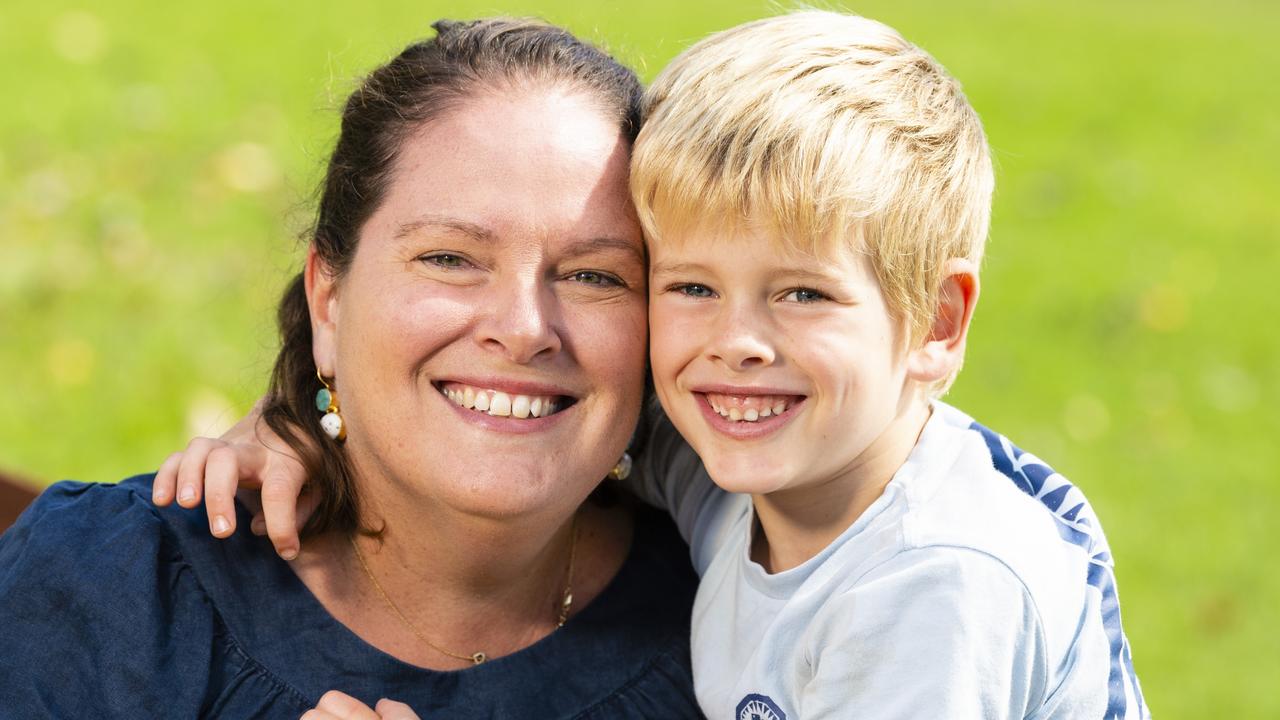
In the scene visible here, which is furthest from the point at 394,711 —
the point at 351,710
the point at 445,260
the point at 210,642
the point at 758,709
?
the point at 445,260

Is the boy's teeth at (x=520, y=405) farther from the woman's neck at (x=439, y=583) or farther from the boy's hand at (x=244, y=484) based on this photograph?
the boy's hand at (x=244, y=484)

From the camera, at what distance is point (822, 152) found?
7.13ft

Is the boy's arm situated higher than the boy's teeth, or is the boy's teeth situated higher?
the boy's teeth

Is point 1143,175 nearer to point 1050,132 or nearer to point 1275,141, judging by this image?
point 1050,132

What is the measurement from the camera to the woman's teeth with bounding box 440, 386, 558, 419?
2281mm

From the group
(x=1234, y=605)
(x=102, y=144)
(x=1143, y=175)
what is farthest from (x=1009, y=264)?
(x=102, y=144)

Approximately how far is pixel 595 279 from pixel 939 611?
74cm

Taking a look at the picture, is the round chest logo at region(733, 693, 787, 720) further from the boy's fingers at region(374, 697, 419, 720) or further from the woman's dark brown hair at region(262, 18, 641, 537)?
the woman's dark brown hair at region(262, 18, 641, 537)

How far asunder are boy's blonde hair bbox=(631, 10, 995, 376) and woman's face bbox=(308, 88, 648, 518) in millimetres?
111

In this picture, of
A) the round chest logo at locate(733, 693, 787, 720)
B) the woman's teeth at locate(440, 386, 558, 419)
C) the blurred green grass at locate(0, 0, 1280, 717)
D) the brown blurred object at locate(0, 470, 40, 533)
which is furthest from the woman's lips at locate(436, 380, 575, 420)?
the brown blurred object at locate(0, 470, 40, 533)

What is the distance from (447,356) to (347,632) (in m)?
0.49

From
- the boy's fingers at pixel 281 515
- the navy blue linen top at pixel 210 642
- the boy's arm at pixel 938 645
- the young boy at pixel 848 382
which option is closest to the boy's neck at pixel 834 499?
the young boy at pixel 848 382

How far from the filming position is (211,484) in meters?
2.32

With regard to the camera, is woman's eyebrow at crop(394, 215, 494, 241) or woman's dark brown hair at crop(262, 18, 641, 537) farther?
woman's dark brown hair at crop(262, 18, 641, 537)
